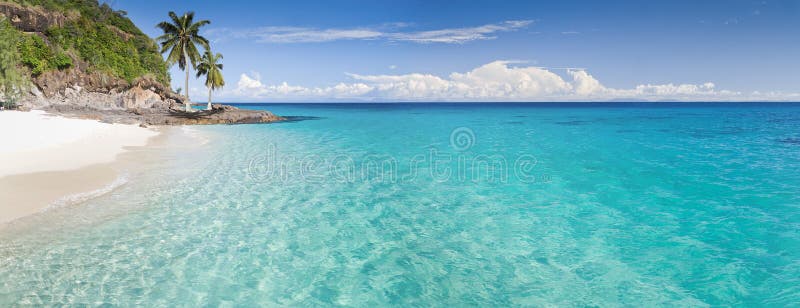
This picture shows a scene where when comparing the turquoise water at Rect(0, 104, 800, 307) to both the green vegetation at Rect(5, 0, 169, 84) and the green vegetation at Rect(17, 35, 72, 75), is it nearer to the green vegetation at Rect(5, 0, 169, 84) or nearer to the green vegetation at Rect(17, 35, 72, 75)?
the green vegetation at Rect(17, 35, 72, 75)

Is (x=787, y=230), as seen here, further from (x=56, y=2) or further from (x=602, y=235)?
(x=56, y=2)

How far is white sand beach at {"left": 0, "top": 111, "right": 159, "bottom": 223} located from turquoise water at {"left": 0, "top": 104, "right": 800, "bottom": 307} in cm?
128

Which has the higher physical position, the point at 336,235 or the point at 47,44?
the point at 47,44

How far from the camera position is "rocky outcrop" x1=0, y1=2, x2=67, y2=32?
149ft

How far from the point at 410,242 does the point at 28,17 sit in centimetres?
5905

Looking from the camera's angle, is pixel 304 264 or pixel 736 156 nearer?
pixel 304 264

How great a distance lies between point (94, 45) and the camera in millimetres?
53719

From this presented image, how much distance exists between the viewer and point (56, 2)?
5303cm

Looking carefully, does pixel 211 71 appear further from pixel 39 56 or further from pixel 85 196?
pixel 85 196

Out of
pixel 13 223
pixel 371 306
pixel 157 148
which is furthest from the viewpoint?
pixel 157 148

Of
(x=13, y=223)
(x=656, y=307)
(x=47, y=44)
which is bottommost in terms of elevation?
(x=656, y=307)

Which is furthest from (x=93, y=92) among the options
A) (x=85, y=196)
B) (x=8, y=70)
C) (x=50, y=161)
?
(x=85, y=196)

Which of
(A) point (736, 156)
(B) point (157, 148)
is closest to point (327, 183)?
(B) point (157, 148)

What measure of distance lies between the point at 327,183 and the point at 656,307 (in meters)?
12.1
